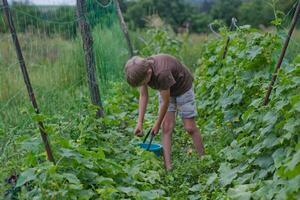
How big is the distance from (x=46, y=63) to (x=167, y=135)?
1743 millimetres

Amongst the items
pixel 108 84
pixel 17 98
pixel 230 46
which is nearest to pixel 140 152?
pixel 17 98

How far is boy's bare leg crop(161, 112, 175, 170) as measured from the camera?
4666 millimetres

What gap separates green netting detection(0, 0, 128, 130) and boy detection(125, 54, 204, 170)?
0.57 metres

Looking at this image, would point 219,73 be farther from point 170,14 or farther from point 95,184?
point 170,14

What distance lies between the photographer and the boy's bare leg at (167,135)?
467 centimetres

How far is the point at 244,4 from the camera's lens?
2003 centimetres

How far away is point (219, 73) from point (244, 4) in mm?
14637

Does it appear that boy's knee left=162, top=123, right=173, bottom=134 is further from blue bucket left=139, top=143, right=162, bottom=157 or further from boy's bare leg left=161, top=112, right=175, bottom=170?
blue bucket left=139, top=143, right=162, bottom=157

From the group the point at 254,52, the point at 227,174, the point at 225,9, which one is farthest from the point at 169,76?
the point at 225,9

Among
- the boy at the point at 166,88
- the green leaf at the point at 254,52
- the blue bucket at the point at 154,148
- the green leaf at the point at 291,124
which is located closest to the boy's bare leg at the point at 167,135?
the boy at the point at 166,88

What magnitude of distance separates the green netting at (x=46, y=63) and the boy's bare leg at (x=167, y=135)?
833 millimetres

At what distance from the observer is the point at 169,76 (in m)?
4.47

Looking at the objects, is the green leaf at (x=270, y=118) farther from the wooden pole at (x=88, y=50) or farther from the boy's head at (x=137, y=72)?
the wooden pole at (x=88, y=50)

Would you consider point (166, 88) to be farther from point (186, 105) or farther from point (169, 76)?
point (186, 105)
